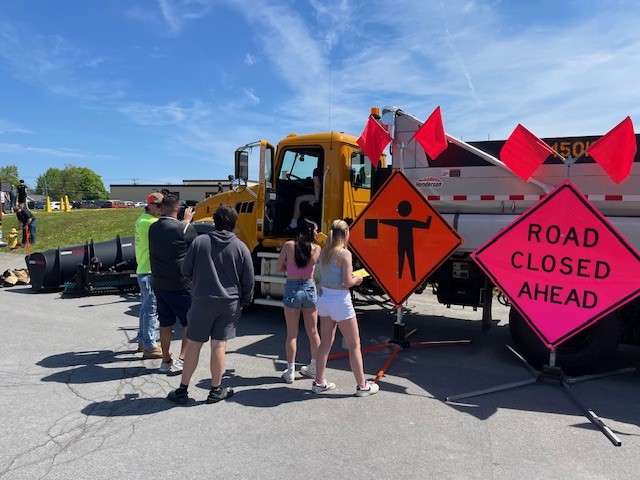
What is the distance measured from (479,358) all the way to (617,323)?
154 cm

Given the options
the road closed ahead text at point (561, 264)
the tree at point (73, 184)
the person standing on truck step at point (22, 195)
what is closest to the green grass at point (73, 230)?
the person standing on truck step at point (22, 195)

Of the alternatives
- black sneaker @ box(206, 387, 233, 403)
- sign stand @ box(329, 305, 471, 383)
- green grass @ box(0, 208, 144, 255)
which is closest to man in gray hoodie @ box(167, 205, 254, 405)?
black sneaker @ box(206, 387, 233, 403)

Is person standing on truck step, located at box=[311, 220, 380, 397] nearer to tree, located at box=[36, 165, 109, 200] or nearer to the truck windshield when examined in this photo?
the truck windshield

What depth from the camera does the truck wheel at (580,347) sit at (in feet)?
16.7

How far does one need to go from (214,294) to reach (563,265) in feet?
11.2

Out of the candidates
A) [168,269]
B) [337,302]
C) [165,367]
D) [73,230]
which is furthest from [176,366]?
[73,230]

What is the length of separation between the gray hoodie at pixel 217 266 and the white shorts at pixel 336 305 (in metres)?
0.76

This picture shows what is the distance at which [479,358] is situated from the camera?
5.87 m

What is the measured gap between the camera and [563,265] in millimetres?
4824

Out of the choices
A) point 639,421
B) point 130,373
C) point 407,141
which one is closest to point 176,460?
point 130,373

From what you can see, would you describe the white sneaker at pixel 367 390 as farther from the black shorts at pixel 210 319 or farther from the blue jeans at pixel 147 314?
the blue jeans at pixel 147 314

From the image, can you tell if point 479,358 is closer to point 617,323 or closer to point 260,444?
point 617,323

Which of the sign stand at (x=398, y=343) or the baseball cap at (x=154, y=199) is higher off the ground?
the baseball cap at (x=154, y=199)

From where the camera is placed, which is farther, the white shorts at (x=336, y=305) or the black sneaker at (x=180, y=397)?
the white shorts at (x=336, y=305)
